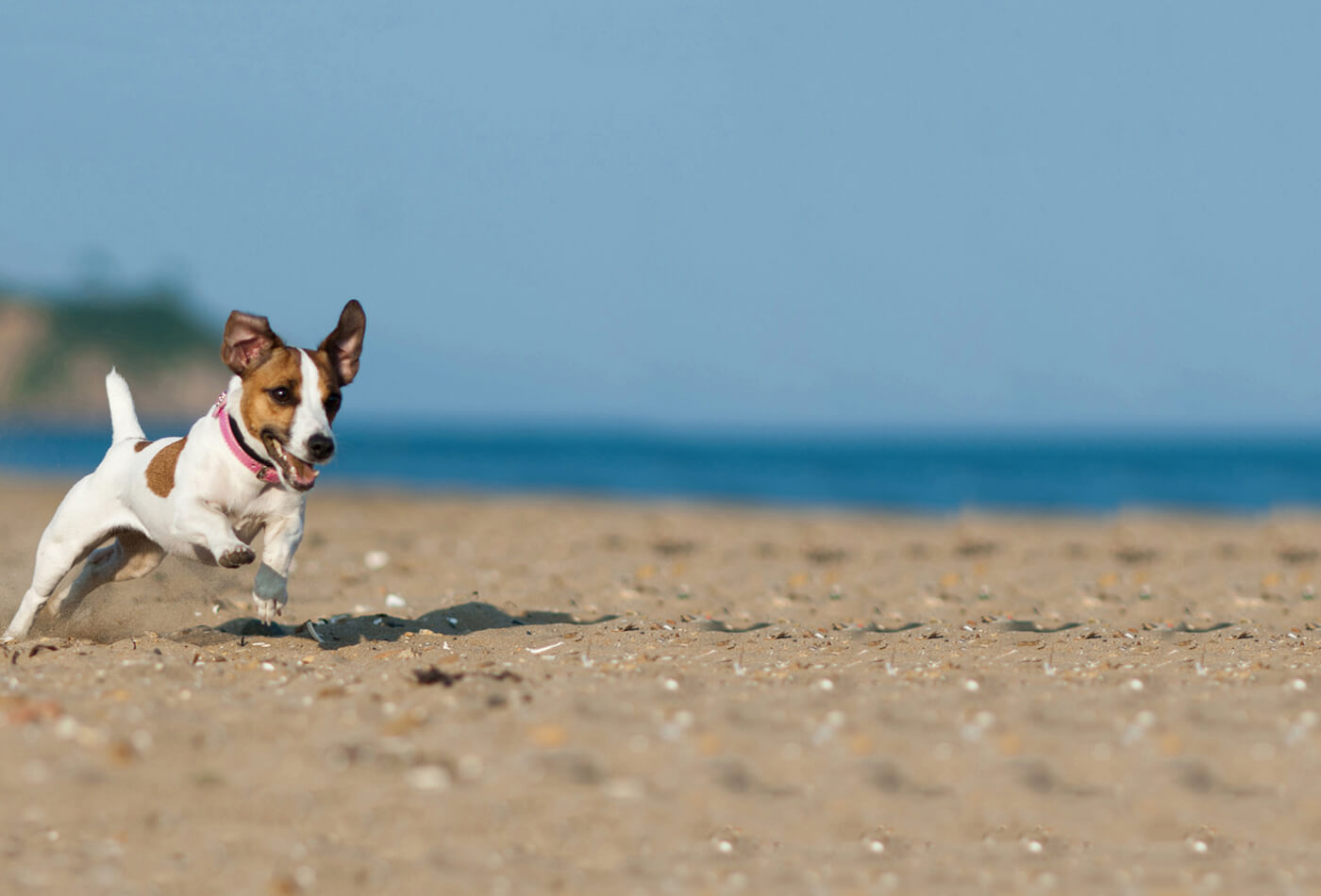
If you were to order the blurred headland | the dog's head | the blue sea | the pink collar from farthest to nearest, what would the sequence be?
the blurred headland → the blue sea → the pink collar → the dog's head

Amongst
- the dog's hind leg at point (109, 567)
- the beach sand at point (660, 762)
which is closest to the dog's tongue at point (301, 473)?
the beach sand at point (660, 762)

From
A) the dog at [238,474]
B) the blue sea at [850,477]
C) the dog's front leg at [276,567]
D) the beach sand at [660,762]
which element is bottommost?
the blue sea at [850,477]

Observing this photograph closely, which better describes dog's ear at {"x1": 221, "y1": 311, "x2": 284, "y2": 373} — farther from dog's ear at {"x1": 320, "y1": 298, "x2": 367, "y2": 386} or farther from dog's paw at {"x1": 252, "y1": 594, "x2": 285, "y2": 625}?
dog's paw at {"x1": 252, "y1": 594, "x2": 285, "y2": 625}

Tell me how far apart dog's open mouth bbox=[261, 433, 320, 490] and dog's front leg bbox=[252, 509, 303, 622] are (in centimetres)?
33

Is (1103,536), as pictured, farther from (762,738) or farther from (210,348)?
(210,348)

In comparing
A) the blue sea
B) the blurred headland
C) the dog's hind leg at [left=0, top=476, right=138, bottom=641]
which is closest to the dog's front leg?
the dog's hind leg at [left=0, top=476, right=138, bottom=641]

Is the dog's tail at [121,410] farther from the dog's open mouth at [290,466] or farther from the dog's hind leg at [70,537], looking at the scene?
the dog's open mouth at [290,466]

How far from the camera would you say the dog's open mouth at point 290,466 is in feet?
19.9

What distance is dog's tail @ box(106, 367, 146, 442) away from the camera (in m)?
7.26

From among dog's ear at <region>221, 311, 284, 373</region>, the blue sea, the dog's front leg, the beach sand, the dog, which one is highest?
dog's ear at <region>221, 311, 284, 373</region>

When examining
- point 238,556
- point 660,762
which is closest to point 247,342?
point 238,556

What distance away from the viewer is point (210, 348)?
482 feet

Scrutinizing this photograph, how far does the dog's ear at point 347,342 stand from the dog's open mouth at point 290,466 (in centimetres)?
56

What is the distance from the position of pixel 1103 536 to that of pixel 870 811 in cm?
1171
